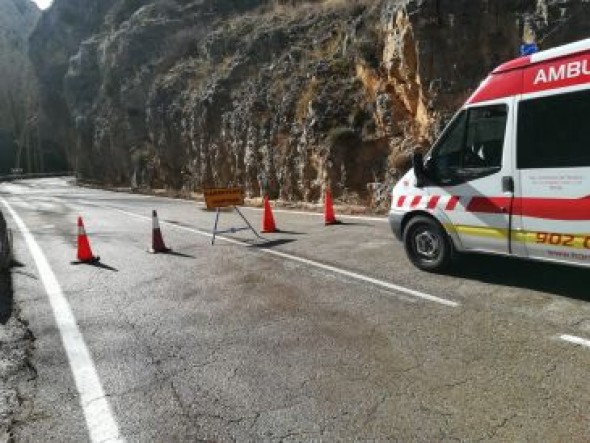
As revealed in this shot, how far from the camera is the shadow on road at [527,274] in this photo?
6.41 m

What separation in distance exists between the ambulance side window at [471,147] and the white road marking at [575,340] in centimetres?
212

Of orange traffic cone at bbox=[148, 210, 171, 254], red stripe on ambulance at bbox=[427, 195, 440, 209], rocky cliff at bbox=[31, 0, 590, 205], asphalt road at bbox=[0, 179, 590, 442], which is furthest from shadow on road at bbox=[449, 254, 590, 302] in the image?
rocky cliff at bbox=[31, 0, 590, 205]

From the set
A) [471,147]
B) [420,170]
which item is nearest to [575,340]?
[471,147]

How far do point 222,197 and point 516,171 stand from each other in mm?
7123

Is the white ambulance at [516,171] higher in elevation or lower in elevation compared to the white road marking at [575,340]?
higher

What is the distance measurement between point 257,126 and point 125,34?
78.8ft

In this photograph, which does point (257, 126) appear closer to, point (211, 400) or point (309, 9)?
point (309, 9)

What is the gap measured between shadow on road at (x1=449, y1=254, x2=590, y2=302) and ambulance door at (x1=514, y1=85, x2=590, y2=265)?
50 cm

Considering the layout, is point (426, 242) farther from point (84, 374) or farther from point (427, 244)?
point (84, 374)

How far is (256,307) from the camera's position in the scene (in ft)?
22.9

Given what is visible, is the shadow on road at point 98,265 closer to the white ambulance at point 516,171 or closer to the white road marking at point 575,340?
the white ambulance at point 516,171

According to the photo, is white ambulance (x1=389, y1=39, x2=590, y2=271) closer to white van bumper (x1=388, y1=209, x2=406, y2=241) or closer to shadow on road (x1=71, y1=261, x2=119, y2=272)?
white van bumper (x1=388, y1=209, x2=406, y2=241)

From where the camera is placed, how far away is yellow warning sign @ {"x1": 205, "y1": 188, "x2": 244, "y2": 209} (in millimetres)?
12109

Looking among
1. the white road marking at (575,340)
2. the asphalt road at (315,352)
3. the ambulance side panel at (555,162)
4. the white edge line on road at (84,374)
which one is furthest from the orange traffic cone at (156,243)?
the white road marking at (575,340)
